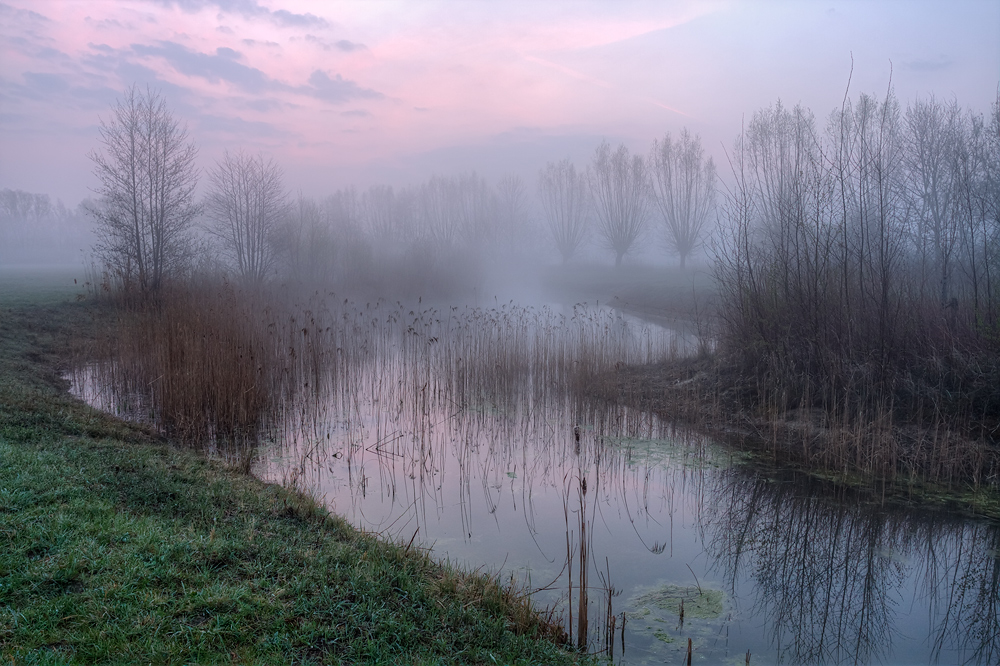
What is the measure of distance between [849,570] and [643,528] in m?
1.57

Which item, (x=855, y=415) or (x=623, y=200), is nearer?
(x=855, y=415)

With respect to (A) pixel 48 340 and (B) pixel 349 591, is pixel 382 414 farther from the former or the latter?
(A) pixel 48 340

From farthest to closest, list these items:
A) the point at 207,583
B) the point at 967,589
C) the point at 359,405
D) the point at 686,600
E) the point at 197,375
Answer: the point at 359,405, the point at 197,375, the point at 967,589, the point at 686,600, the point at 207,583

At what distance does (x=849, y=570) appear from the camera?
4.55 m

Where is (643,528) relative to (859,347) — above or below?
below

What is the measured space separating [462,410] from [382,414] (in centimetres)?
115

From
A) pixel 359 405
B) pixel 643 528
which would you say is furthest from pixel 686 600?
pixel 359 405

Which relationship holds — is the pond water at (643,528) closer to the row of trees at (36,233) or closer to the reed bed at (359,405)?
the reed bed at (359,405)

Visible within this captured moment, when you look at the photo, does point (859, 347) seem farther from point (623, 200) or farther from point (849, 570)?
point (623, 200)

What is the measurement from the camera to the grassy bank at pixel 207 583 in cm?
260

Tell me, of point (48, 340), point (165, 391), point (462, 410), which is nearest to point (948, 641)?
point (462, 410)

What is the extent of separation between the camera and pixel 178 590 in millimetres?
2928

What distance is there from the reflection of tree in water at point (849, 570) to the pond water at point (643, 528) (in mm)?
15

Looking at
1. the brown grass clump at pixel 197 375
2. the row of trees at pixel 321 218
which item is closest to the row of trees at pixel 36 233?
the row of trees at pixel 321 218
